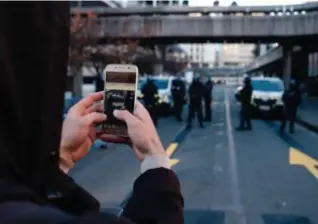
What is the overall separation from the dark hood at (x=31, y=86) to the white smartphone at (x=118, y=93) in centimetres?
64

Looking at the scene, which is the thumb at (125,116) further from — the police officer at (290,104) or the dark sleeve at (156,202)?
the police officer at (290,104)

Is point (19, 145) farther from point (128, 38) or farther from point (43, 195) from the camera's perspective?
point (128, 38)

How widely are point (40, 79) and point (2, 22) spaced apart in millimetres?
115

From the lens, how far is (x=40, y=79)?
40.8 inches

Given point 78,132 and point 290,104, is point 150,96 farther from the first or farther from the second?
point 78,132

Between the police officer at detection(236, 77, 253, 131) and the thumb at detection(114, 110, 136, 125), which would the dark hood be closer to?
the thumb at detection(114, 110, 136, 125)

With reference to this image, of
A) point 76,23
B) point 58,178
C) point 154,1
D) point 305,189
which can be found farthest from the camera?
point 154,1

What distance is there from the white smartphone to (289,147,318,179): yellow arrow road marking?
345 inches

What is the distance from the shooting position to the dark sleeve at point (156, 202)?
4.39ft

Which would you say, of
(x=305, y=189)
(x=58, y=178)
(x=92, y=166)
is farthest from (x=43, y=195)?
(x=92, y=166)

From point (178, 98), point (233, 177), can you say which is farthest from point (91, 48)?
point (233, 177)

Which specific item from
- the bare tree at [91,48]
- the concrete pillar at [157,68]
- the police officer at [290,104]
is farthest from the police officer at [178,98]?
the concrete pillar at [157,68]

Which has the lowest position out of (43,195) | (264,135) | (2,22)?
(264,135)

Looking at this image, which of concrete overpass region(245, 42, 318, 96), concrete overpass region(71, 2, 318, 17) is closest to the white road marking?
concrete overpass region(71, 2, 318, 17)
